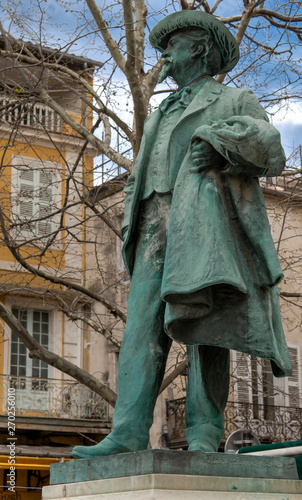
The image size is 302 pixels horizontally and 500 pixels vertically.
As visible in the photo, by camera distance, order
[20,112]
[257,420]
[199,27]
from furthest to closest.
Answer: [257,420], [20,112], [199,27]

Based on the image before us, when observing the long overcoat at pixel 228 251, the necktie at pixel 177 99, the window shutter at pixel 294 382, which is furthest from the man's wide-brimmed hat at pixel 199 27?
the window shutter at pixel 294 382

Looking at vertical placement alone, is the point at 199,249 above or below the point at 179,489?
above

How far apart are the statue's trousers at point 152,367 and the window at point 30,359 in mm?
16441

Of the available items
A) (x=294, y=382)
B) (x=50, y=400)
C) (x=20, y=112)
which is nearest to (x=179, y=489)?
(x=20, y=112)

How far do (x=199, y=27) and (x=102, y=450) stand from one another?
1903mm

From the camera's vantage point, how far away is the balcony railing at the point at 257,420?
21.1 metres

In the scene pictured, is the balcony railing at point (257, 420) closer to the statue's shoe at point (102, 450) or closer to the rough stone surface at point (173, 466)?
the statue's shoe at point (102, 450)

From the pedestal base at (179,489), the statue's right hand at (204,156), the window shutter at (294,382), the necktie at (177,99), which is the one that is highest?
the window shutter at (294,382)

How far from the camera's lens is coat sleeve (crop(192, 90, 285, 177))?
3842 mm

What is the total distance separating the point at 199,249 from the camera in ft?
12.5

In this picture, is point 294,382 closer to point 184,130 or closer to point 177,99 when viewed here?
point 177,99

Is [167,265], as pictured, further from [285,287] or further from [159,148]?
[285,287]

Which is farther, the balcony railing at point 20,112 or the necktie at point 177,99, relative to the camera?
the balcony railing at point 20,112

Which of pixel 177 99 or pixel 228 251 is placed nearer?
pixel 228 251
